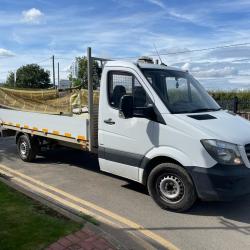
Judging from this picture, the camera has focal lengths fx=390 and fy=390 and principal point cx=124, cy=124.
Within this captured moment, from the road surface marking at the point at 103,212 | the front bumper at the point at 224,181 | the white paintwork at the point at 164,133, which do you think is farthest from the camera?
the white paintwork at the point at 164,133

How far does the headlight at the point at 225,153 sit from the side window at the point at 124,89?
57.4 inches

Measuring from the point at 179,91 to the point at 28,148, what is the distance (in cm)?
452

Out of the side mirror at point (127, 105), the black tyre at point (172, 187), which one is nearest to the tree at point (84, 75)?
the side mirror at point (127, 105)

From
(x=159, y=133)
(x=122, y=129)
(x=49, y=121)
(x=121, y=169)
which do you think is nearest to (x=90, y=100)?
(x=122, y=129)

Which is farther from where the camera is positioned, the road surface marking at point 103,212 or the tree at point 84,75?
the tree at point 84,75

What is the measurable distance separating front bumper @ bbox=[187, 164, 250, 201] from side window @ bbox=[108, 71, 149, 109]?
160cm

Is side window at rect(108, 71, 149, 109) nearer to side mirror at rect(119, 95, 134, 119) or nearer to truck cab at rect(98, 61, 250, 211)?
truck cab at rect(98, 61, 250, 211)

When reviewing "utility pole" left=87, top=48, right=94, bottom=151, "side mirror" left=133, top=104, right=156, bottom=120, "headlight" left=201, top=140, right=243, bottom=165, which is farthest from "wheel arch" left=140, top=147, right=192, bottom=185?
"utility pole" left=87, top=48, right=94, bottom=151

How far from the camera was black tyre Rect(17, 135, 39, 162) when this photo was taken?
31.6ft

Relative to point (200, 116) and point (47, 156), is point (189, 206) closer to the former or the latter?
point (200, 116)

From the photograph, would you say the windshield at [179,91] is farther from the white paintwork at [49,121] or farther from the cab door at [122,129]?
the white paintwork at [49,121]

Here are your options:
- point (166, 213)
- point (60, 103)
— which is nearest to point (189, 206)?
point (166, 213)

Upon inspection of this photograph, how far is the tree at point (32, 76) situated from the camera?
2066 inches

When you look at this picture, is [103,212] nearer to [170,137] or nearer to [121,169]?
[121,169]
